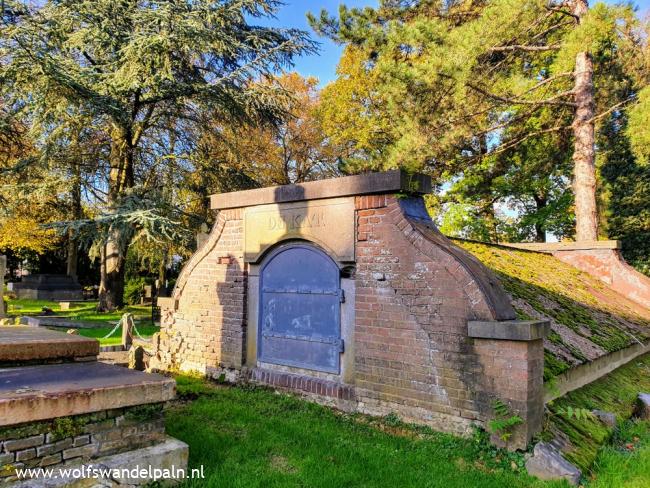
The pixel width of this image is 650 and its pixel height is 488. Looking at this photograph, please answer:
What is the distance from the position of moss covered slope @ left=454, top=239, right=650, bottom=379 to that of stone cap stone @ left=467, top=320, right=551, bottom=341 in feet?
2.79

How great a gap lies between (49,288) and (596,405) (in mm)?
30311

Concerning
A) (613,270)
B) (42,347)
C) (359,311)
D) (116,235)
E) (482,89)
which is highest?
(482,89)

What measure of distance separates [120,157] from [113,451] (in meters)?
15.6

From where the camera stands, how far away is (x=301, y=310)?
20.7ft

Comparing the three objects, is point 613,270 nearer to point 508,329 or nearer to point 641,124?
point 641,124

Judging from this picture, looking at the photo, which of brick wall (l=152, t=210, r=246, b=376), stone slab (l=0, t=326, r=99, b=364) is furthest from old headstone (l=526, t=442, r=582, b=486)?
stone slab (l=0, t=326, r=99, b=364)

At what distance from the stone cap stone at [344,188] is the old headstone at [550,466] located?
9.99ft

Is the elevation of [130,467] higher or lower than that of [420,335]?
lower

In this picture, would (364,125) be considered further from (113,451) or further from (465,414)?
(113,451)

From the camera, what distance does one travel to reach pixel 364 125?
849 inches

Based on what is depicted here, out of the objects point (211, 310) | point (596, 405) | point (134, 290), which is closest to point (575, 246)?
point (596, 405)

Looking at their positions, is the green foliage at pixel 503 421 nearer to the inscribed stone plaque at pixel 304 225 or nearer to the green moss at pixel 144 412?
the inscribed stone plaque at pixel 304 225

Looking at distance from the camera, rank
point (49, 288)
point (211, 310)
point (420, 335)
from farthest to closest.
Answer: point (49, 288) < point (211, 310) < point (420, 335)

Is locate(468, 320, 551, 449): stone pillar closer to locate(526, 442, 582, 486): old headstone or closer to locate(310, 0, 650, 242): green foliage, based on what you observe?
locate(526, 442, 582, 486): old headstone
